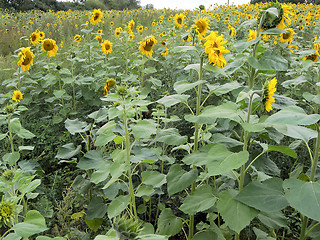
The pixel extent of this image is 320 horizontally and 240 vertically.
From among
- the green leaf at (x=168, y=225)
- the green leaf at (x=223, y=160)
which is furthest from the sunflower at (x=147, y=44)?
the green leaf at (x=223, y=160)

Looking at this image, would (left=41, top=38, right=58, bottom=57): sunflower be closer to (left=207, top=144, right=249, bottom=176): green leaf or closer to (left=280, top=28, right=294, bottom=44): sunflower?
(left=280, top=28, right=294, bottom=44): sunflower

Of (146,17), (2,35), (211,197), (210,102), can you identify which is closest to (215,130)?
(211,197)

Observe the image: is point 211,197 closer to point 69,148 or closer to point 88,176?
point 88,176

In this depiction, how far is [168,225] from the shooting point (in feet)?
5.04

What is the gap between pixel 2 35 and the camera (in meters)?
8.08

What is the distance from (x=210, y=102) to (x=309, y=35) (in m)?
5.91

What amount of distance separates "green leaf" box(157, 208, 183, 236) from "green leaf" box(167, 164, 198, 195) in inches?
10.4

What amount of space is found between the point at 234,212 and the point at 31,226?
2.65 ft

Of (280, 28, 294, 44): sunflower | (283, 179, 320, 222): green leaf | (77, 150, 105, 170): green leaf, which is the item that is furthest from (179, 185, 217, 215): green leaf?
(280, 28, 294, 44): sunflower

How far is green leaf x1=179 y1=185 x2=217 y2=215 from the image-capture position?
1283 mm

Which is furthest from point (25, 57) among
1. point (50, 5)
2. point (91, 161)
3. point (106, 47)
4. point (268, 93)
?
point (50, 5)

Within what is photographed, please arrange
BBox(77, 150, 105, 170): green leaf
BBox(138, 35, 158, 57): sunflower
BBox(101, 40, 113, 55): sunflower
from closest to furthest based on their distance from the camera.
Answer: BBox(77, 150, 105, 170): green leaf, BBox(138, 35, 158, 57): sunflower, BBox(101, 40, 113, 55): sunflower

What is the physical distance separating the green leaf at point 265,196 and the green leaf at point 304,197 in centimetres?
9

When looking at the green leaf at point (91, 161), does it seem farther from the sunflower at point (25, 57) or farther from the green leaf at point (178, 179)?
the sunflower at point (25, 57)
